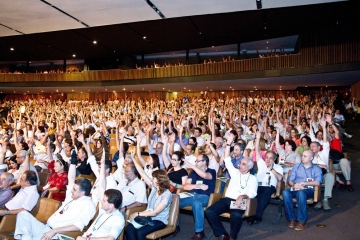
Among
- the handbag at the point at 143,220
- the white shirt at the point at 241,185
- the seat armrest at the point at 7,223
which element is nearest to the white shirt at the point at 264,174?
the white shirt at the point at 241,185

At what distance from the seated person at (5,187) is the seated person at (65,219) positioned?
1235mm

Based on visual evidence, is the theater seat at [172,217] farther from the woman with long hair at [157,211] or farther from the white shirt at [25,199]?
the white shirt at [25,199]

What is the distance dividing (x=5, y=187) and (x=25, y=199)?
60 centimetres

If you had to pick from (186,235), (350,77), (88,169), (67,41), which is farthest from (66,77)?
(186,235)

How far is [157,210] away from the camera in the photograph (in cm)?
407

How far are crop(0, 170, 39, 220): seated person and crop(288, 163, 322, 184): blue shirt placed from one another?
11.0ft

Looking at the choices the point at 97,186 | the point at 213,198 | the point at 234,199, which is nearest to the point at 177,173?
the point at 213,198

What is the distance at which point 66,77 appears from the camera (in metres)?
22.9

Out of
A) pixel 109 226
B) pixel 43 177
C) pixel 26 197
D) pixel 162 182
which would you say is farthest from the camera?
pixel 43 177

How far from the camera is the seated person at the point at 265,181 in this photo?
4945 mm

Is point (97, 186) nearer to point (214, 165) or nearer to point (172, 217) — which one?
point (172, 217)

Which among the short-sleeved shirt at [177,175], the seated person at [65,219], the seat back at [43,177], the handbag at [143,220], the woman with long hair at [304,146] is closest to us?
the seated person at [65,219]

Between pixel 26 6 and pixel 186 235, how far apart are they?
356cm

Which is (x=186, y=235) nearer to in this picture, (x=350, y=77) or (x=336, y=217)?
(x=336, y=217)
